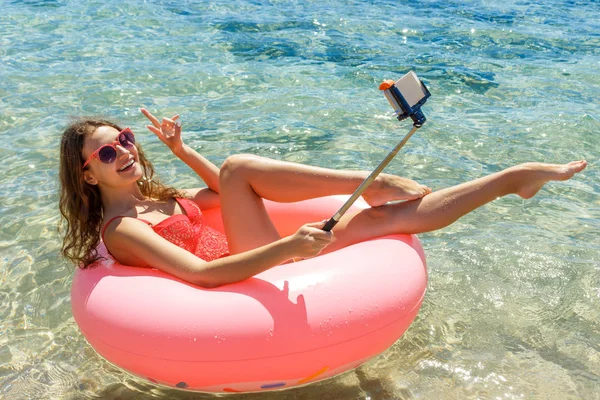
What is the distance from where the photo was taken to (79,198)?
9.53ft

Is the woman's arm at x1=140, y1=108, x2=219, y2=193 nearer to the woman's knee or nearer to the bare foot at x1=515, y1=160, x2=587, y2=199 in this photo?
the woman's knee

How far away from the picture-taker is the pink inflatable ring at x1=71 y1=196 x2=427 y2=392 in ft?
7.74

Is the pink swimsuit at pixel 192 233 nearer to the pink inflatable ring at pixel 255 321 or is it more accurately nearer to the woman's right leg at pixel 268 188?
the woman's right leg at pixel 268 188

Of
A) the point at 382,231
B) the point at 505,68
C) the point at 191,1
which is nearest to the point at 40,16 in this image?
the point at 191,1

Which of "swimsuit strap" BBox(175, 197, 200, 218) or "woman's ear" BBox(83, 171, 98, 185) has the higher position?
"woman's ear" BBox(83, 171, 98, 185)

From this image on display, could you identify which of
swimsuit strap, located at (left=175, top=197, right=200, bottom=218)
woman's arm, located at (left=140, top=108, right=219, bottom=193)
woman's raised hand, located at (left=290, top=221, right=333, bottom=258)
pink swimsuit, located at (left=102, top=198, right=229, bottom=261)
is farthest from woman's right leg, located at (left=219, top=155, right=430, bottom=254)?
woman's raised hand, located at (left=290, top=221, right=333, bottom=258)

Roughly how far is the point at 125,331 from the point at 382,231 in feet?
3.81

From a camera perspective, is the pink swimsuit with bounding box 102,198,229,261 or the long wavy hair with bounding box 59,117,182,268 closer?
the long wavy hair with bounding box 59,117,182,268

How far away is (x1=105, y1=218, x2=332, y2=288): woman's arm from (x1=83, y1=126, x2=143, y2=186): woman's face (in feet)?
0.68

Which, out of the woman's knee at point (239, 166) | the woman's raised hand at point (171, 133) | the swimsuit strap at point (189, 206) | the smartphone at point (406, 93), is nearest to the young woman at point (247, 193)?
the woman's knee at point (239, 166)

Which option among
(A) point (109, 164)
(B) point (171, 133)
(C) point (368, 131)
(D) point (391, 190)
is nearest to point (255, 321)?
(D) point (391, 190)

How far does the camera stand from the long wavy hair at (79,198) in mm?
2855

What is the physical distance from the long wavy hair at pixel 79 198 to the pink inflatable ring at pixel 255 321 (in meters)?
0.30

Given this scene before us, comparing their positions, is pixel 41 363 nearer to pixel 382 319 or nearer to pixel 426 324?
pixel 382 319
